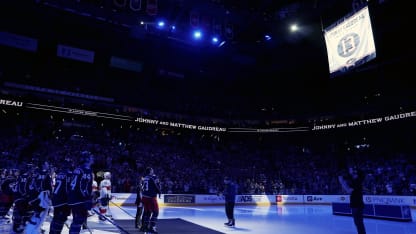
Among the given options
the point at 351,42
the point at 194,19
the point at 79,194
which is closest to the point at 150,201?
the point at 79,194

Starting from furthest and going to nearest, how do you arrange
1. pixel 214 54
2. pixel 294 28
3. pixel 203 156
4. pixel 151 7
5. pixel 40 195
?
pixel 203 156, pixel 214 54, pixel 294 28, pixel 151 7, pixel 40 195

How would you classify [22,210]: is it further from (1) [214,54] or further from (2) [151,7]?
(1) [214,54]

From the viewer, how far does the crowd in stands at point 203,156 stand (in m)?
26.5

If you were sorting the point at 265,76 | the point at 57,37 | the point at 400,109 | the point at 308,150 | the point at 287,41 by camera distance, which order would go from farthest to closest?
the point at 308,150, the point at 265,76, the point at 400,109, the point at 57,37, the point at 287,41

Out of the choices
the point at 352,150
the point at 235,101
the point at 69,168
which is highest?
the point at 235,101

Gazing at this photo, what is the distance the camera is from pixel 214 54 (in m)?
30.0

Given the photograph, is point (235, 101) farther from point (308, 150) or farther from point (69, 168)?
point (69, 168)

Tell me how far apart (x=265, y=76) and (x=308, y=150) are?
1058cm

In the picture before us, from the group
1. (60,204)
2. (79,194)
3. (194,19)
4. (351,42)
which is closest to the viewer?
(79,194)

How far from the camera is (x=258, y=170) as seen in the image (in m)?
34.7

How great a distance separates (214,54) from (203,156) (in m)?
11.5

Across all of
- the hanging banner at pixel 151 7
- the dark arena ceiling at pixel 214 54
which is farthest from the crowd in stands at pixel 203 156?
the hanging banner at pixel 151 7

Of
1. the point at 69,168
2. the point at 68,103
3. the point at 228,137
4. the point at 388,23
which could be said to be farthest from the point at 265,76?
the point at 69,168

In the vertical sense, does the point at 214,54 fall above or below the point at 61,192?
above
